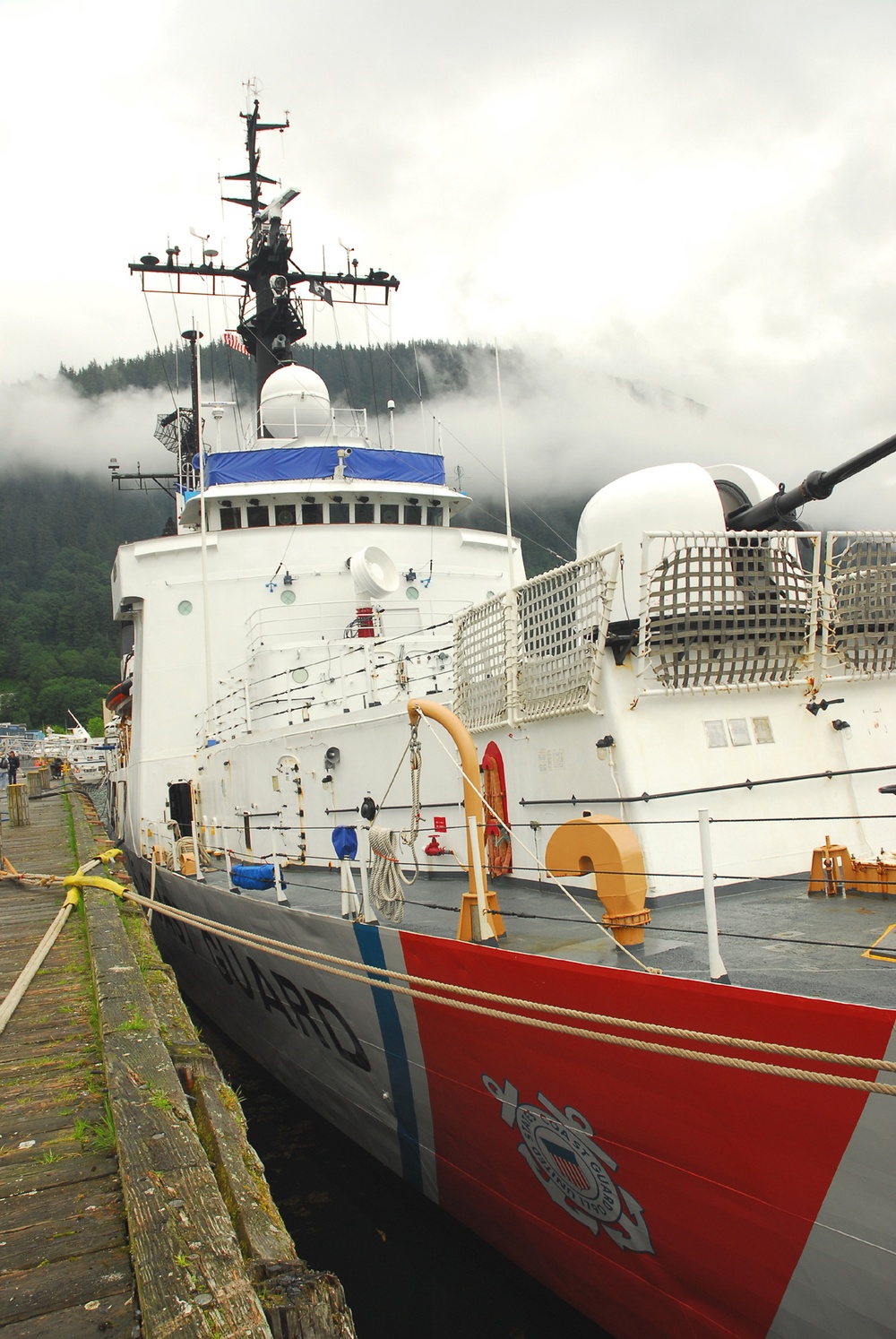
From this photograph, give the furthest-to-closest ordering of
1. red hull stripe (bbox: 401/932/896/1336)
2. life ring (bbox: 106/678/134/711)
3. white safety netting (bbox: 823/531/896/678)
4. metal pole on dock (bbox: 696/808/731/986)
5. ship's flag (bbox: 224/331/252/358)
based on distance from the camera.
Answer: ship's flag (bbox: 224/331/252/358)
life ring (bbox: 106/678/134/711)
white safety netting (bbox: 823/531/896/678)
metal pole on dock (bbox: 696/808/731/986)
red hull stripe (bbox: 401/932/896/1336)

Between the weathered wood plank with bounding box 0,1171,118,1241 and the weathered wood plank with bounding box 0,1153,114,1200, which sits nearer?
the weathered wood plank with bounding box 0,1171,118,1241

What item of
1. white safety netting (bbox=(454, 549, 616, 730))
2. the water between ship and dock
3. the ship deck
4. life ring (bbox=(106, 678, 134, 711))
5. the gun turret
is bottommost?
the water between ship and dock

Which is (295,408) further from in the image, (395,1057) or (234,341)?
(395,1057)

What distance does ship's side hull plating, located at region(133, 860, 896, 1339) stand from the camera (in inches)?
133

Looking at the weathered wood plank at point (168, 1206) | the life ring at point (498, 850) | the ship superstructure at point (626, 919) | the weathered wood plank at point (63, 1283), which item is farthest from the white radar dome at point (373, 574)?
the weathered wood plank at point (63, 1283)

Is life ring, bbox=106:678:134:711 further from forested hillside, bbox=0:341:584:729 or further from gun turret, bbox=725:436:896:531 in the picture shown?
forested hillside, bbox=0:341:584:729

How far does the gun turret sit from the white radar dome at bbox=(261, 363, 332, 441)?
43.9 ft

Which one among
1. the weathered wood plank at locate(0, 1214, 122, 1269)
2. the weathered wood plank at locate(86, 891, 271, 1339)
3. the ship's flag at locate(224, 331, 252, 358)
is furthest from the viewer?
the ship's flag at locate(224, 331, 252, 358)

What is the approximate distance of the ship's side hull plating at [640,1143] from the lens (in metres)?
3.38

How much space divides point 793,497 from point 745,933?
11.2 feet

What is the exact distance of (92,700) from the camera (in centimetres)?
10119

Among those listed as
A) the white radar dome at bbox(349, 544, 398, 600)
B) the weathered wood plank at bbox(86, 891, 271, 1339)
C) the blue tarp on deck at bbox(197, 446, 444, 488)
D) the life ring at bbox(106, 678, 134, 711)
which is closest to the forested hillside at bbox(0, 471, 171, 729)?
the life ring at bbox(106, 678, 134, 711)

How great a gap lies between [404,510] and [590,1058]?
533 inches

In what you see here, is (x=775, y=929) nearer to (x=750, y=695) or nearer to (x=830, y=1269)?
(x=830, y=1269)
